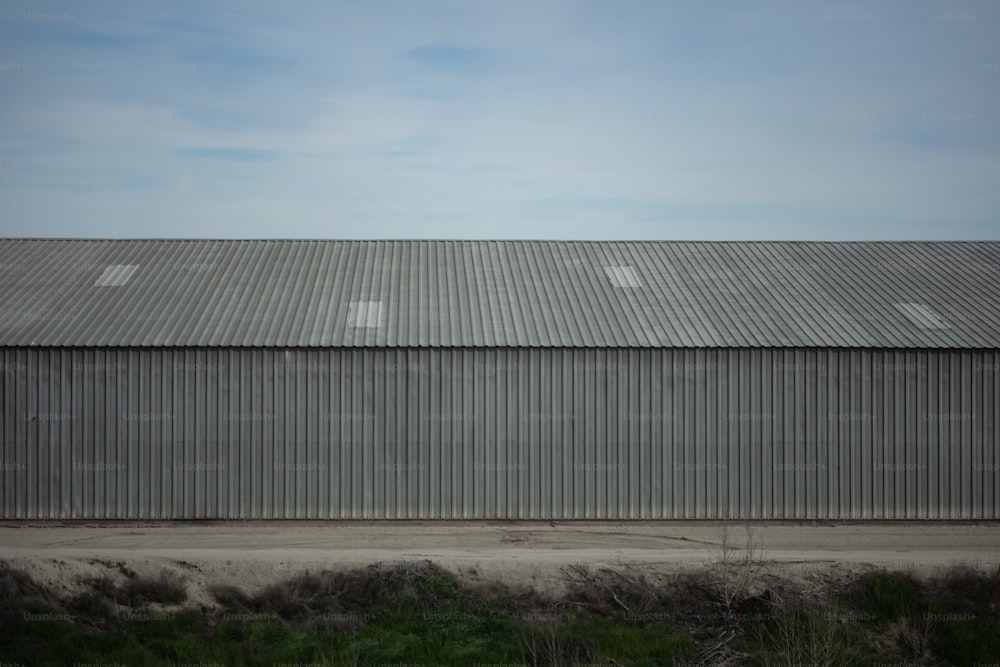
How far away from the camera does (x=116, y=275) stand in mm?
27766

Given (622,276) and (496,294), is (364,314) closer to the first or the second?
(496,294)

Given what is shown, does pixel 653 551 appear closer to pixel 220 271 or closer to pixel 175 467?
pixel 175 467

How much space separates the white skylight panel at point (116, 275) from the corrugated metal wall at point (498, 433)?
185 inches

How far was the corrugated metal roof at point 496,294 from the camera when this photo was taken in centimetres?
2369

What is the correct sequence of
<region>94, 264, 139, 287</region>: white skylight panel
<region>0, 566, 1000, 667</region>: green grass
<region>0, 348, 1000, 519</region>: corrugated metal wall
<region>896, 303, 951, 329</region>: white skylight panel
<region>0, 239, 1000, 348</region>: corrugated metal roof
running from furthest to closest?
<region>94, 264, 139, 287</region>: white skylight panel → <region>896, 303, 951, 329</region>: white skylight panel → <region>0, 239, 1000, 348</region>: corrugated metal roof → <region>0, 348, 1000, 519</region>: corrugated metal wall → <region>0, 566, 1000, 667</region>: green grass

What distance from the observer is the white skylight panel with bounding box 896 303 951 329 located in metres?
24.6

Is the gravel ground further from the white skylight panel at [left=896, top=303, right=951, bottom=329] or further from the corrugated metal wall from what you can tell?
the white skylight panel at [left=896, top=303, right=951, bottom=329]

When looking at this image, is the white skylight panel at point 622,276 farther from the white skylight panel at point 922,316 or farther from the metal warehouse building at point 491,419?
the white skylight panel at point 922,316

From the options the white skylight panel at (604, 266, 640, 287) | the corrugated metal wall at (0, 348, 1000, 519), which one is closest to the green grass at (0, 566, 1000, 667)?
the corrugated metal wall at (0, 348, 1000, 519)

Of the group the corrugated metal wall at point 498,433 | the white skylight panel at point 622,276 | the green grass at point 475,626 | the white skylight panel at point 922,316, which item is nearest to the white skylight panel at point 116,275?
the corrugated metal wall at point 498,433

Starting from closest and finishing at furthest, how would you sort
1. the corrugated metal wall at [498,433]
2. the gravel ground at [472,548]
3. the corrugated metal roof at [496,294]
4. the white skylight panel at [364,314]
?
the gravel ground at [472,548] < the corrugated metal wall at [498,433] < the corrugated metal roof at [496,294] < the white skylight panel at [364,314]

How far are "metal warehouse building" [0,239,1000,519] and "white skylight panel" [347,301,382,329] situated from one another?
0.14 m

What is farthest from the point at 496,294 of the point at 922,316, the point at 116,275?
the point at 922,316

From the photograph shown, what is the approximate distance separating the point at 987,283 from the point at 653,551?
16586 mm
